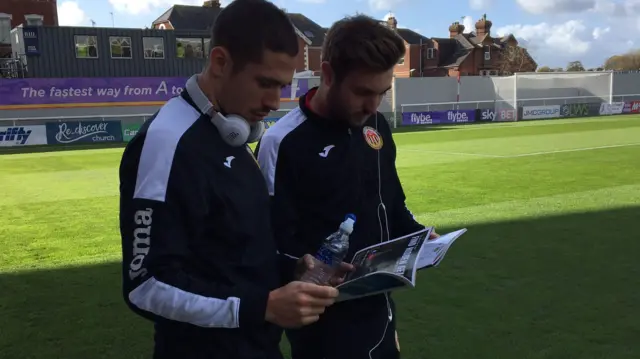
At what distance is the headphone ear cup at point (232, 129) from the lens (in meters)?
1.75

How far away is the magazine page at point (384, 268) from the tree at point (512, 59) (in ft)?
228

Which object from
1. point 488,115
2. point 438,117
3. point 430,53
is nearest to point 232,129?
point 438,117

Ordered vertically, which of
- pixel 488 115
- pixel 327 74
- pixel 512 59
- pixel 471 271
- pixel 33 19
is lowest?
pixel 471 271

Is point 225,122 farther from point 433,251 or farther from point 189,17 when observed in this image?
point 189,17

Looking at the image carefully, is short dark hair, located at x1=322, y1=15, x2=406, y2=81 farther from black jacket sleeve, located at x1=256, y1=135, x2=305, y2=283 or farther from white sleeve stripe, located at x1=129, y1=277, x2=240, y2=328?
white sleeve stripe, located at x1=129, y1=277, x2=240, y2=328

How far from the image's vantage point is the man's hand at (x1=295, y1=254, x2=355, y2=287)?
6.76 ft

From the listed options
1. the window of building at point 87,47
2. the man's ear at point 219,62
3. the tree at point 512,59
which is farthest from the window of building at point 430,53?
the man's ear at point 219,62

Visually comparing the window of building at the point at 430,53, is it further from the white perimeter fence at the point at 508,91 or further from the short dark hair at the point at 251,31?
the short dark hair at the point at 251,31

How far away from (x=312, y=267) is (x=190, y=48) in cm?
3603

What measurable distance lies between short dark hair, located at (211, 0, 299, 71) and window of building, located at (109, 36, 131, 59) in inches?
1363

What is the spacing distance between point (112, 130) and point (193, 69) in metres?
11.2

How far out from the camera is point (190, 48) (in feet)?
118

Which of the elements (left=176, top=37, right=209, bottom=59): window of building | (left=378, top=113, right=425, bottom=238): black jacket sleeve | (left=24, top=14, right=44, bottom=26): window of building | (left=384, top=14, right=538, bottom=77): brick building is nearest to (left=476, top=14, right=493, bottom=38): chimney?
(left=384, top=14, right=538, bottom=77): brick building

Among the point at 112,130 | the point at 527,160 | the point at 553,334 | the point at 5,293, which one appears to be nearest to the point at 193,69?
the point at 112,130
